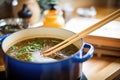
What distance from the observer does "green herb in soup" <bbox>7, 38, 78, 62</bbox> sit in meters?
0.62

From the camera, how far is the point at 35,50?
0.67 m

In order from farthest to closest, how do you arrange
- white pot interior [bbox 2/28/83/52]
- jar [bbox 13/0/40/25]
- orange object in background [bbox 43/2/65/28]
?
jar [bbox 13/0/40/25], orange object in background [bbox 43/2/65/28], white pot interior [bbox 2/28/83/52]

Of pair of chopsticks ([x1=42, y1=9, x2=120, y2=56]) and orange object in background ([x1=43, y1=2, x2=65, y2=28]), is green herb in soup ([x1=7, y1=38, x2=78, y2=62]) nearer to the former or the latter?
pair of chopsticks ([x1=42, y1=9, x2=120, y2=56])

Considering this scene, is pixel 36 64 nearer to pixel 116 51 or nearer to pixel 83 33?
pixel 83 33

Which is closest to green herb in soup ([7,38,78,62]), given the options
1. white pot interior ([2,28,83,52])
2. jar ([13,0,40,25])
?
white pot interior ([2,28,83,52])

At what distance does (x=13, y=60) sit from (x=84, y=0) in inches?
38.0

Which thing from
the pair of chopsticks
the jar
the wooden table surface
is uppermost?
the pair of chopsticks

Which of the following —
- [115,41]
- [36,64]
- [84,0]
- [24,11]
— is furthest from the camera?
[84,0]

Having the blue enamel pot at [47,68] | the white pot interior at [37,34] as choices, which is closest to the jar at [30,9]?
→ the white pot interior at [37,34]

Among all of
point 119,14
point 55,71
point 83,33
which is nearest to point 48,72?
point 55,71

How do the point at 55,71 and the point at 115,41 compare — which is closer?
the point at 55,71

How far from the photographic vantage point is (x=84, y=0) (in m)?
1.41

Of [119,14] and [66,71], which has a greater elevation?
[119,14]

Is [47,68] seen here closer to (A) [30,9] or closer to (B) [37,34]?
(B) [37,34]
